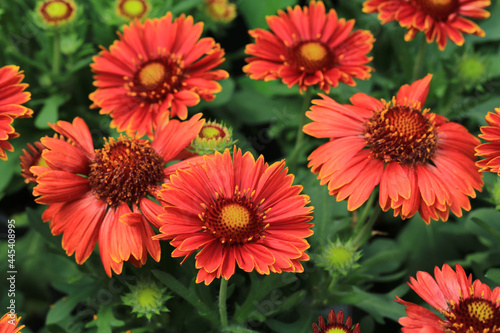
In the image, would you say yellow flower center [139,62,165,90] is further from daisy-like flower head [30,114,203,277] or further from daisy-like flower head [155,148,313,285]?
daisy-like flower head [155,148,313,285]

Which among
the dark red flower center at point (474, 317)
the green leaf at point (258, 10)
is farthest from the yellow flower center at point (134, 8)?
the dark red flower center at point (474, 317)

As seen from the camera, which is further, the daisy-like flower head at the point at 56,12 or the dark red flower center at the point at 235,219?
the daisy-like flower head at the point at 56,12

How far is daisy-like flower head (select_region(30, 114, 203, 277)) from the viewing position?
80 cm

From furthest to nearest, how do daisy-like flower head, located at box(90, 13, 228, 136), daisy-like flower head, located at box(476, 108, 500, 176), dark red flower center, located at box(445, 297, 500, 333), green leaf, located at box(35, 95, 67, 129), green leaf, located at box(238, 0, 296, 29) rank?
1. green leaf, located at box(238, 0, 296, 29)
2. green leaf, located at box(35, 95, 67, 129)
3. daisy-like flower head, located at box(90, 13, 228, 136)
4. daisy-like flower head, located at box(476, 108, 500, 176)
5. dark red flower center, located at box(445, 297, 500, 333)

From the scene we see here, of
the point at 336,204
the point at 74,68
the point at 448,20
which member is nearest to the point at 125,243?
the point at 336,204

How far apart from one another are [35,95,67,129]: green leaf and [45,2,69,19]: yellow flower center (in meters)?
0.22

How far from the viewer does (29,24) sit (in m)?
1.38

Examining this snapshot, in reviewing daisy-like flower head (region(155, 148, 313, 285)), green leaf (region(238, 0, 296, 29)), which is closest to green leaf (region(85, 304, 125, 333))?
daisy-like flower head (region(155, 148, 313, 285))

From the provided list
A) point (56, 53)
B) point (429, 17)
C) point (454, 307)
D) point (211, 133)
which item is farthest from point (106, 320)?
point (429, 17)

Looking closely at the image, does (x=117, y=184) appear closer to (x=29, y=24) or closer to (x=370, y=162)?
(x=370, y=162)

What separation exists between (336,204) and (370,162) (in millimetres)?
322

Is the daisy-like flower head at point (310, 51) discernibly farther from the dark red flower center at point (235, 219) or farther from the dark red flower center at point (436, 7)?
the dark red flower center at point (235, 219)

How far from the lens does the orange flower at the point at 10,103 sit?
33.4 inches

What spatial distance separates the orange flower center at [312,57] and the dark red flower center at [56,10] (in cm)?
60
